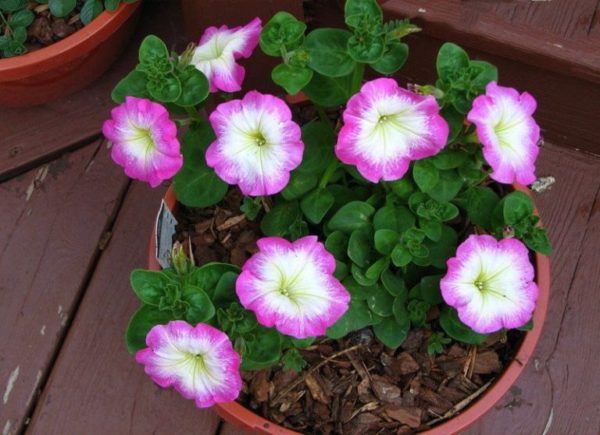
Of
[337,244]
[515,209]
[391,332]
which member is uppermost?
[515,209]

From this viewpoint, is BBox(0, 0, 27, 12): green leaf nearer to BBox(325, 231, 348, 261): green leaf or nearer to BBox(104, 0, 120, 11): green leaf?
BBox(104, 0, 120, 11): green leaf

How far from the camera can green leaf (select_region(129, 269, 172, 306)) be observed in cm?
92

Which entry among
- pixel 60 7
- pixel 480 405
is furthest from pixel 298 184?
pixel 60 7

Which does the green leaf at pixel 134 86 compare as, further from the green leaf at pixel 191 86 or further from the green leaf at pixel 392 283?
the green leaf at pixel 392 283

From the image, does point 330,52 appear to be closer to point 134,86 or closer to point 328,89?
point 328,89

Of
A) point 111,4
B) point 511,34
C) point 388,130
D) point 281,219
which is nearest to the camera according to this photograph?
point 388,130

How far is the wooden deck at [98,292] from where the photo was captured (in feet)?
4.33

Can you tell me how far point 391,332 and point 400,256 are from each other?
0.49 ft

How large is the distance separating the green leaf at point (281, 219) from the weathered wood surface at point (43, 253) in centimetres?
49

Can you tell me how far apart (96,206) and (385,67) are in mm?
776

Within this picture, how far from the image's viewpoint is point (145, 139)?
968 millimetres

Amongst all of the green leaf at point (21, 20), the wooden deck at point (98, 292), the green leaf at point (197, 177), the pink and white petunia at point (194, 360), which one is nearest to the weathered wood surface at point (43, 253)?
the wooden deck at point (98, 292)

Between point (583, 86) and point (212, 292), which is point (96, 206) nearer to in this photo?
point (212, 292)

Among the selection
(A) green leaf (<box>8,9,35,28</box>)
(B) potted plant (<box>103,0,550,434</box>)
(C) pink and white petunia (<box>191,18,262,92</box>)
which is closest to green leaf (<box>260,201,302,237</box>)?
(B) potted plant (<box>103,0,550,434</box>)
